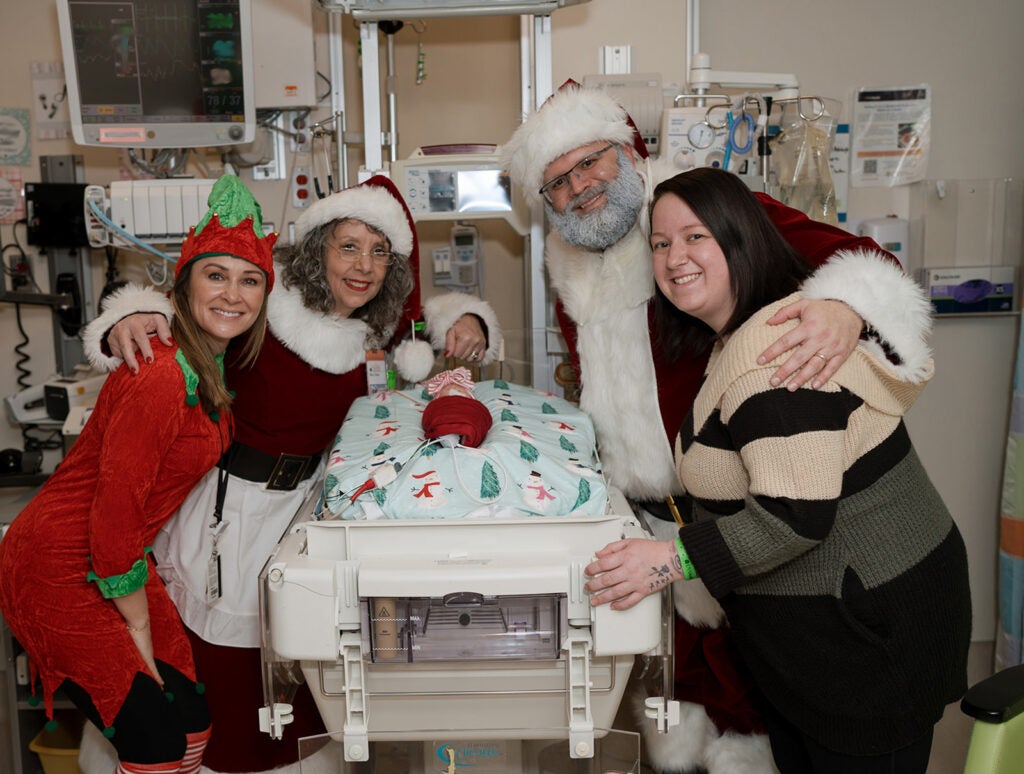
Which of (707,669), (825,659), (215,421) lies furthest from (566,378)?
(825,659)

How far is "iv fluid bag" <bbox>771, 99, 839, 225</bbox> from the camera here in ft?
8.07

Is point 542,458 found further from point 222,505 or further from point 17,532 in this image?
point 17,532

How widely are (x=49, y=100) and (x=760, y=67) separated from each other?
2.29m

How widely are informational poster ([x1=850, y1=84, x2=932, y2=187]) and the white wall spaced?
4 cm

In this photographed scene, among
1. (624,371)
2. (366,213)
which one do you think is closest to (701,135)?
(624,371)

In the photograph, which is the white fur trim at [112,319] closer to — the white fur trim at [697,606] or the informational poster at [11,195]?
the white fur trim at [697,606]

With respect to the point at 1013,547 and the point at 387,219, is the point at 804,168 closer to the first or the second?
the point at 387,219

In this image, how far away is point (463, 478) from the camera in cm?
141

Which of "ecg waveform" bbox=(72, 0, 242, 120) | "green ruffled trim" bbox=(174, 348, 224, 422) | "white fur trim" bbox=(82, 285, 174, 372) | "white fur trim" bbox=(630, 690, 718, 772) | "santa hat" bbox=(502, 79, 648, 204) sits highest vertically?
"ecg waveform" bbox=(72, 0, 242, 120)

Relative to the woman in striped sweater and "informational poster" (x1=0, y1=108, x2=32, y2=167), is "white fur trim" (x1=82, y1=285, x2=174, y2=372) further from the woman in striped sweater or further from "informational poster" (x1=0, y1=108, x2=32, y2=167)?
"informational poster" (x1=0, y1=108, x2=32, y2=167)

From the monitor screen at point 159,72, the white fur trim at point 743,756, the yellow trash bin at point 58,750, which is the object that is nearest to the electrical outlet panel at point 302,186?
the monitor screen at point 159,72

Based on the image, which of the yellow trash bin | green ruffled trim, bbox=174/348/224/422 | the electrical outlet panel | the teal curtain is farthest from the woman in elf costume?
the teal curtain

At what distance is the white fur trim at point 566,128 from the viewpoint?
Result: 2000 mm

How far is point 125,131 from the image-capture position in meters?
2.52
